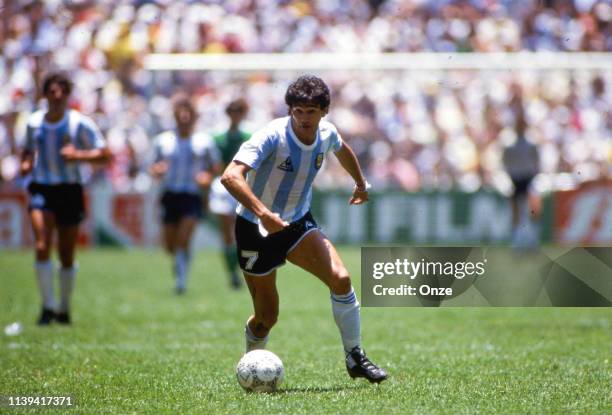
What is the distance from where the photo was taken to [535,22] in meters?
20.2

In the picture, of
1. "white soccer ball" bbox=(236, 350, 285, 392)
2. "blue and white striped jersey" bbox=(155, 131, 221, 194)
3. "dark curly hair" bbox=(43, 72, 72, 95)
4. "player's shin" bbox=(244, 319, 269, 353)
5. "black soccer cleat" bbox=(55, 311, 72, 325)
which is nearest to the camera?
"white soccer ball" bbox=(236, 350, 285, 392)

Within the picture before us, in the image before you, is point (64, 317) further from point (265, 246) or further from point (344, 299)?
point (344, 299)

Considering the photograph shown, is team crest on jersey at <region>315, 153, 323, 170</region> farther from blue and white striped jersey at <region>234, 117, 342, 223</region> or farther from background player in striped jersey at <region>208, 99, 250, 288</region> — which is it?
background player in striped jersey at <region>208, 99, 250, 288</region>

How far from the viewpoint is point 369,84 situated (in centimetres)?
→ 2130

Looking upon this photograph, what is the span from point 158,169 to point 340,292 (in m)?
8.23

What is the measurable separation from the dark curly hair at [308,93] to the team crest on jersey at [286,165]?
0.40 meters

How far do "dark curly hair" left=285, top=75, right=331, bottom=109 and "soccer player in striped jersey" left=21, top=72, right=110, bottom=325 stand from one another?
454cm

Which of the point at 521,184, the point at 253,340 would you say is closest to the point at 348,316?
the point at 253,340

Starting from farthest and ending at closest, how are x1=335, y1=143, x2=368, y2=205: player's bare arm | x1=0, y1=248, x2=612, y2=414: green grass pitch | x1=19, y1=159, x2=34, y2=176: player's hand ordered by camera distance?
x1=19, y1=159, x2=34, y2=176: player's hand < x1=335, y1=143, x2=368, y2=205: player's bare arm < x1=0, y1=248, x2=612, y2=414: green grass pitch

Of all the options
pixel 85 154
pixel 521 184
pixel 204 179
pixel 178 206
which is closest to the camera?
pixel 85 154

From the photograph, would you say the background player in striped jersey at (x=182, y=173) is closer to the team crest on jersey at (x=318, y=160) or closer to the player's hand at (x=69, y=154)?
the player's hand at (x=69, y=154)

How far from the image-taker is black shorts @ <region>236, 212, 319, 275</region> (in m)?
7.62

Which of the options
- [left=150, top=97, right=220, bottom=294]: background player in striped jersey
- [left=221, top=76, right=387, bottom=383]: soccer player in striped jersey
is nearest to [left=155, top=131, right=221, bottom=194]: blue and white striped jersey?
[left=150, top=97, right=220, bottom=294]: background player in striped jersey

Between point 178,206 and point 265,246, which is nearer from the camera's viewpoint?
point 265,246
